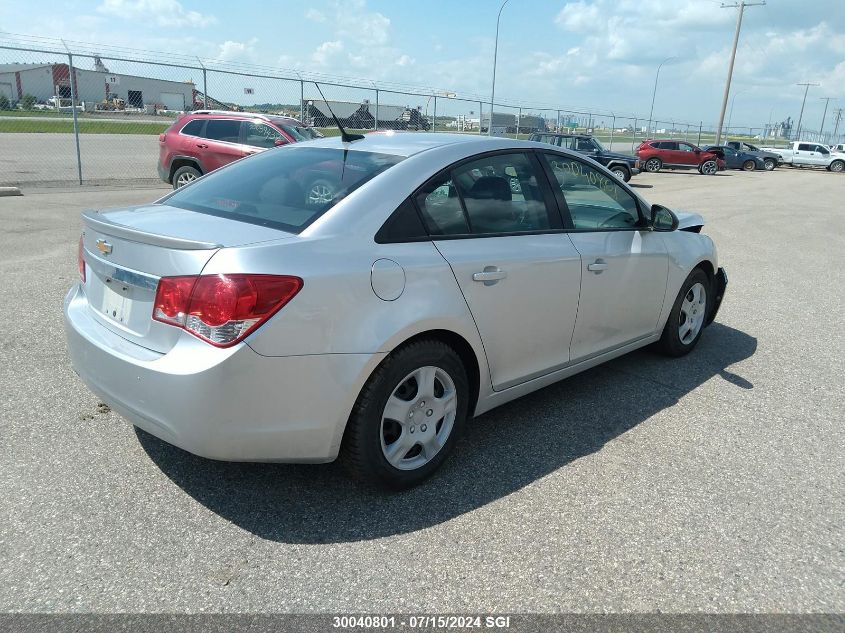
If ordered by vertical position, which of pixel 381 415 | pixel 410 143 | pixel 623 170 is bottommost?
pixel 623 170

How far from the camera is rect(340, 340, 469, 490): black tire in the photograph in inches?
113

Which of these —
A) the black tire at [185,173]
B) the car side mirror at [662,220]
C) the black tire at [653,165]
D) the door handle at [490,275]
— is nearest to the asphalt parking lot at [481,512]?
the door handle at [490,275]

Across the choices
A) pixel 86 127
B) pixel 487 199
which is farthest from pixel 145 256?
pixel 86 127

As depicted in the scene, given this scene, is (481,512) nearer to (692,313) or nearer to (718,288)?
(692,313)

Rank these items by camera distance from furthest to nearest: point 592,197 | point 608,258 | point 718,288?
1. point 718,288
2. point 592,197
3. point 608,258

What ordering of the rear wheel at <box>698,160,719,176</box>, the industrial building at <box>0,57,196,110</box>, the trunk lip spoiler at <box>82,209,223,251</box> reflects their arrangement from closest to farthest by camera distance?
the trunk lip spoiler at <box>82,209,223,251</box> < the industrial building at <box>0,57,196,110</box> < the rear wheel at <box>698,160,719,176</box>

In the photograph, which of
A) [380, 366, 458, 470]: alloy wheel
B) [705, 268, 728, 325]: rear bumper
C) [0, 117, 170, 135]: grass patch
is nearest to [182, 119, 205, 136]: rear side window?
[705, 268, 728, 325]: rear bumper

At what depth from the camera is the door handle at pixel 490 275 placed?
3.25 metres

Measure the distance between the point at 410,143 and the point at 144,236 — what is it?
149 cm

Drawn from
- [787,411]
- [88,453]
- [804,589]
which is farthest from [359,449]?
[787,411]

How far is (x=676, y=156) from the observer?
109 ft

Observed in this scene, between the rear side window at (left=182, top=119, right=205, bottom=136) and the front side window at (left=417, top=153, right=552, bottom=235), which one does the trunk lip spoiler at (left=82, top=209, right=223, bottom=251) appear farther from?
the rear side window at (left=182, top=119, right=205, bottom=136)

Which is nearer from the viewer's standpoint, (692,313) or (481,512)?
(481,512)

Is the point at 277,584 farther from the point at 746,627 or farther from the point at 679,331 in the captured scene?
the point at 679,331
